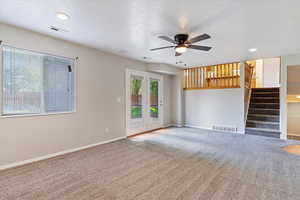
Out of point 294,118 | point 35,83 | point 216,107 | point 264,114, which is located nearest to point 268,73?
point 294,118

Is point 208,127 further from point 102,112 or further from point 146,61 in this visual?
point 102,112

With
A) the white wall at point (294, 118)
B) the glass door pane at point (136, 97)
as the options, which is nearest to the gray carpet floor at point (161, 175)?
the glass door pane at point (136, 97)

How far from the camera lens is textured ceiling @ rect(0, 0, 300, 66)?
216 centimetres

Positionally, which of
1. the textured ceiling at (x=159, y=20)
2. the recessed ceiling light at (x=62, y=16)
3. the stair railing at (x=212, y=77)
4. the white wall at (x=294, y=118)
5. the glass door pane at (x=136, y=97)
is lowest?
the white wall at (x=294, y=118)

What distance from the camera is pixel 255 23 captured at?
8.89 ft

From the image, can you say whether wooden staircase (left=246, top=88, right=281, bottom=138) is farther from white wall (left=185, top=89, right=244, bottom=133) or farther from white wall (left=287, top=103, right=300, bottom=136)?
white wall (left=287, top=103, right=300, bottom=136)

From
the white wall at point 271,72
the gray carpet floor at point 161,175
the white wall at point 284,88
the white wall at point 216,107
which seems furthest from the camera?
the white wall at point 271,72

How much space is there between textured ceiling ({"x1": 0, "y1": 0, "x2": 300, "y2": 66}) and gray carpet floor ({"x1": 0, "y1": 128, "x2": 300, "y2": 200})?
2542 millimetres

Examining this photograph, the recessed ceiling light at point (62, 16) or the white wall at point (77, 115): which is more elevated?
the recessed ceiling light at point (62, 16)

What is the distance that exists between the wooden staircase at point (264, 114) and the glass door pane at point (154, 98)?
3322mm

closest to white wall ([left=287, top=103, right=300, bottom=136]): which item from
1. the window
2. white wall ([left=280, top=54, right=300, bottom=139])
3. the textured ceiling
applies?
white wall ([left=280, top=54, right=300, bottom=139])

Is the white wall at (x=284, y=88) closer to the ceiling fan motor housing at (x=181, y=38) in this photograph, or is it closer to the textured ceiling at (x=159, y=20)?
the textured ceiling at (x=159, y=20)

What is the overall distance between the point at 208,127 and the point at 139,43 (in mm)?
4342

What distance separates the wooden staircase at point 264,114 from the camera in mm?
5090
